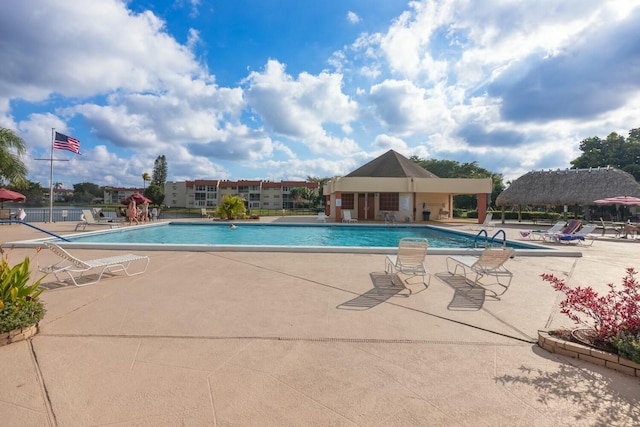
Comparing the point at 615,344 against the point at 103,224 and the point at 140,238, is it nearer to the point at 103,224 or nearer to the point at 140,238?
the point at 140,238

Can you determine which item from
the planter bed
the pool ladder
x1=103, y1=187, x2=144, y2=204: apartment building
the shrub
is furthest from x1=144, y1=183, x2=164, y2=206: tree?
the planter bed

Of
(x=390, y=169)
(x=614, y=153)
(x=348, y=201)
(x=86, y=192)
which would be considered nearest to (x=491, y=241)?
(x=348, y=201)

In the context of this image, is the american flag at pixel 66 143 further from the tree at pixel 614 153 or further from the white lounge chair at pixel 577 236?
the tree at pixel 614 153

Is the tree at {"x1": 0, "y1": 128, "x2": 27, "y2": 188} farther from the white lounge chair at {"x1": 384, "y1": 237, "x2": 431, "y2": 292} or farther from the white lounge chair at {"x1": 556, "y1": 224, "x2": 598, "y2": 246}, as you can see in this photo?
the white lounge chair at {"x1": 556, "y1": 224, "x2": 598, "y2": 246}

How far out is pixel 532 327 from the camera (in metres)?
3.91

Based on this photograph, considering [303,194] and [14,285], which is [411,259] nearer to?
[14,285]

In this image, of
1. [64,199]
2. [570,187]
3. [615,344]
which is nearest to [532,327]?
[615,344]

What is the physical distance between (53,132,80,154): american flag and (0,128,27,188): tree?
3727mm

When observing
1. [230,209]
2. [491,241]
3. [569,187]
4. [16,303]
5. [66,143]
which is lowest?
[491,241]

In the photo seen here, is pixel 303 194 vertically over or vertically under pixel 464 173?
under

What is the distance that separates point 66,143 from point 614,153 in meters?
59.4

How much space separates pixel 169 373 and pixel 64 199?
130751 mm

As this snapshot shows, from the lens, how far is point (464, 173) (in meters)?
54.2

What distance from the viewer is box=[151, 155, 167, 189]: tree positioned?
2997 inches
